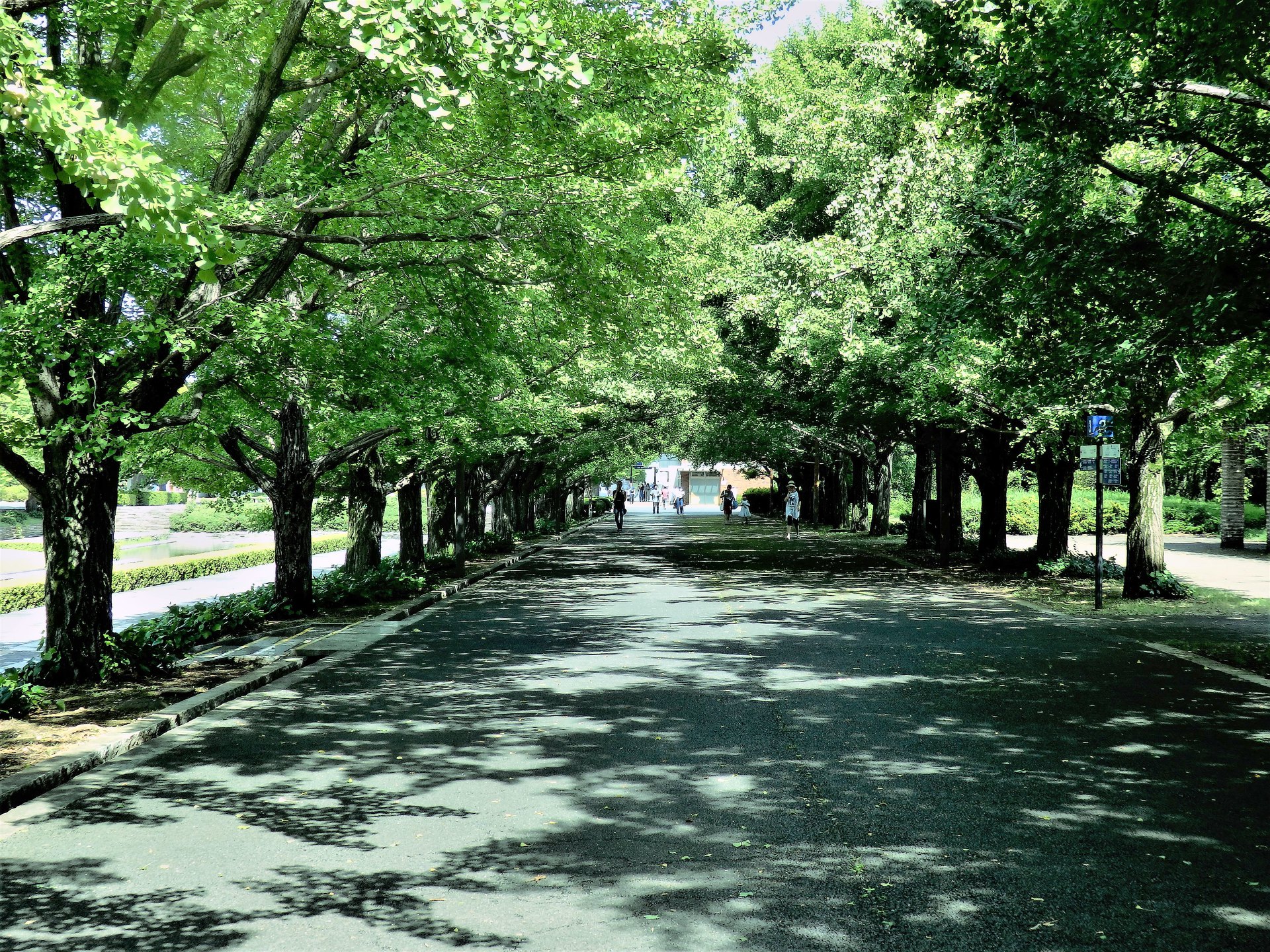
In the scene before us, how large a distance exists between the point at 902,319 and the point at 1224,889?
57.3ft

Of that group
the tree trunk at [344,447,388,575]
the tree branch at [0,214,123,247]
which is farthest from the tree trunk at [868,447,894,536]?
the tree branch at [0,214,123,247]

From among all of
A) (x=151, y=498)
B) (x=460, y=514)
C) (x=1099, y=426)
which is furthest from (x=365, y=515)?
(x=151, y=498)

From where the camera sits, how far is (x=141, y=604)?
67.1ft

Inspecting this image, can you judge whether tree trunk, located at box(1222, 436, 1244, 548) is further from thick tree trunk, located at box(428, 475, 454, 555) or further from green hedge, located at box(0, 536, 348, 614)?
green hedge, located at box(0, 536, 348, 614)

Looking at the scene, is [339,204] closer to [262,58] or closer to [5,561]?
[262,58]

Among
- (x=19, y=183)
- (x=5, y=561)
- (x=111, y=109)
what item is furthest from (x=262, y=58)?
(x=5, y=561)

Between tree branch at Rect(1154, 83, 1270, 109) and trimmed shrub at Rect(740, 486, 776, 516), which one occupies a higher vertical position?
tree branch at Rect(1154, 83, 1270, 109)

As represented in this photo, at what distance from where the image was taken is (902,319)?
2130cm

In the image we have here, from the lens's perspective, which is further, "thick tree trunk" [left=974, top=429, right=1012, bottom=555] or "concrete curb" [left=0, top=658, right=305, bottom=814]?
"thick tree trunk" [left=974, top=429, right=1012, bottom=555]

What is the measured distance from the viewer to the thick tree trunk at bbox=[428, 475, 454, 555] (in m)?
28.9

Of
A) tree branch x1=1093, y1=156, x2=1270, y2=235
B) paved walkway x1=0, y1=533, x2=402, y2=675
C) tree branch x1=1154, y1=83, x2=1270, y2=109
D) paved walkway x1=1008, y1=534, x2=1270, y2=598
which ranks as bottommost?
paved walkway x1=0, y1=533, x2=402, y2=675

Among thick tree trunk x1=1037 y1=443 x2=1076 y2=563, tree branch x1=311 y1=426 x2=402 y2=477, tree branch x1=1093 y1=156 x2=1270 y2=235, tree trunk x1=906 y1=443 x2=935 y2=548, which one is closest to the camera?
tree branch x1=1093 y1=156 x2=1270 y2=235

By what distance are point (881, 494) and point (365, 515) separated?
77.2 ft

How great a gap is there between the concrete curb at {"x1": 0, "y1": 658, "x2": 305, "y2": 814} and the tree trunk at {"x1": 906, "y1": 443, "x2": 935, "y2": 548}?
2281 cm
